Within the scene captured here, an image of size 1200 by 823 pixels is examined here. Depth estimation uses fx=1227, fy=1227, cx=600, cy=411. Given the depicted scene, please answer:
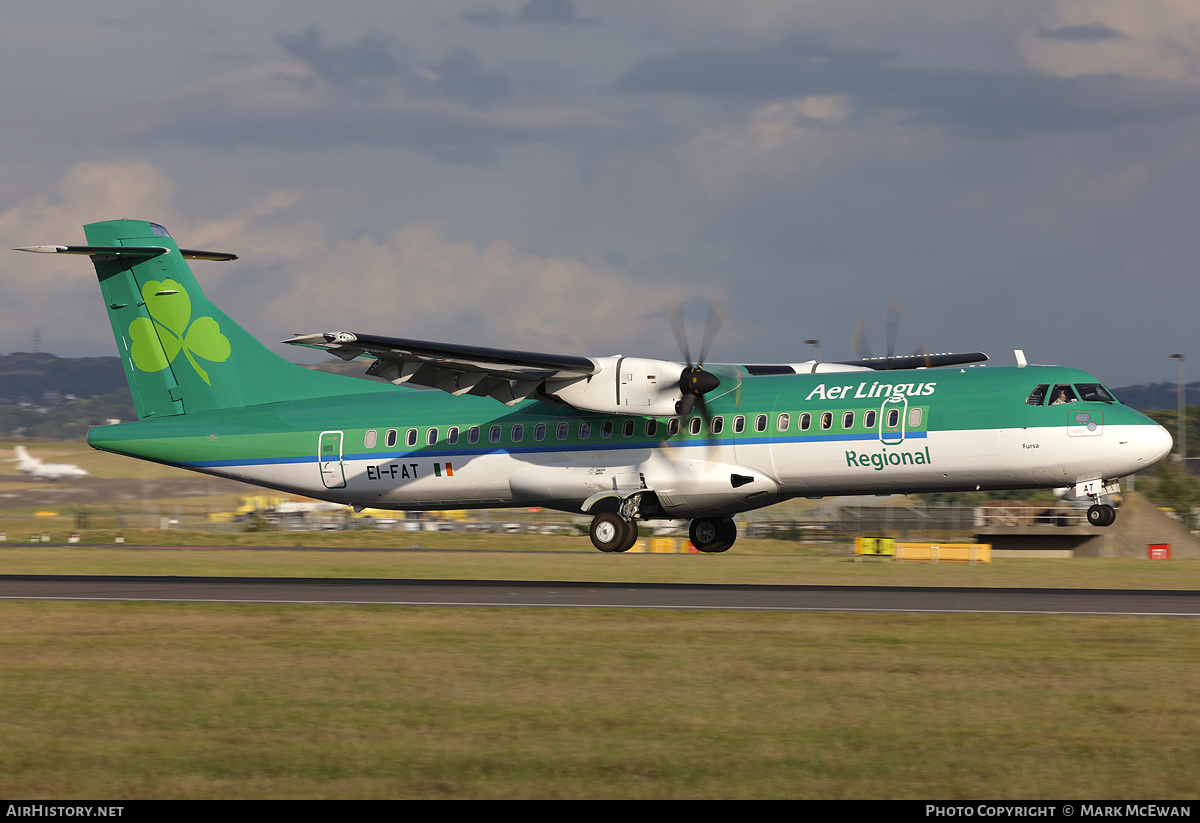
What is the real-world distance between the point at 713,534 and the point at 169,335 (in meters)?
16.4

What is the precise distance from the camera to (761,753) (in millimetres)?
9625

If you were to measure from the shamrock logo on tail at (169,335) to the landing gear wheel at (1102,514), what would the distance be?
23.2 m

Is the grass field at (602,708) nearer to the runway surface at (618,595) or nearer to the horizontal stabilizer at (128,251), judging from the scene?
the runway surface at (618,595)

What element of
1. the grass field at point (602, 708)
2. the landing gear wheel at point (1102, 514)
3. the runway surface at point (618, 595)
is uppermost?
the landing gear wheel at point (1102, 514)

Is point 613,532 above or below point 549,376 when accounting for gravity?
below

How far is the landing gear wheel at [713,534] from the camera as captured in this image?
34031mm

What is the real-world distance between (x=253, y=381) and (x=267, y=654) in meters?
21.6

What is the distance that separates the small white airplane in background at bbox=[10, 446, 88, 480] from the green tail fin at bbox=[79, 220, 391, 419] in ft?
200

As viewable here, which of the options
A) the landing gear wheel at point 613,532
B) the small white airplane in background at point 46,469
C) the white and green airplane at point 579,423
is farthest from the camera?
the small white airplane in background at point 46,469

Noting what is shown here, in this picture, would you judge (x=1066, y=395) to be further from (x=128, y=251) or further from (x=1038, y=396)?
(x=128, y=251)

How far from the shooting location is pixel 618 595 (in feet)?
70.9

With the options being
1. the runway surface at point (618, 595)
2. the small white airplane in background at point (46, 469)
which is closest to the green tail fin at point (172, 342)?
the runway surface at point (618, 595)

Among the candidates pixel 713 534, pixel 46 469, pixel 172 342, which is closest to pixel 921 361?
pixel 713 534
